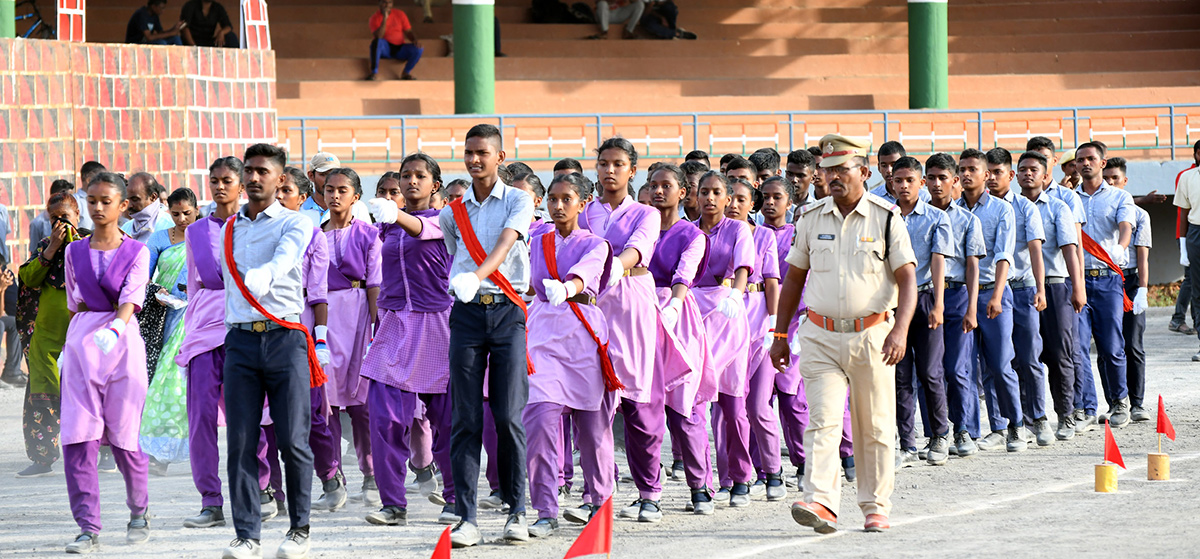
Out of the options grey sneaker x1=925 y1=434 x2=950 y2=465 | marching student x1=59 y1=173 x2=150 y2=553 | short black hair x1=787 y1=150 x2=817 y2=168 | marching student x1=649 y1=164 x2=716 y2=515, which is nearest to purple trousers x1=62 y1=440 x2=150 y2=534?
marching student x1=59 y1=173 x2=150 y2=553

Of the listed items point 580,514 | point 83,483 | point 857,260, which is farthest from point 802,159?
point 83,483

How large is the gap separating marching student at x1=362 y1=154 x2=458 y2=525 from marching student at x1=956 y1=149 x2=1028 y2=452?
3.32 m

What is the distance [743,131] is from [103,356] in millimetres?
12544

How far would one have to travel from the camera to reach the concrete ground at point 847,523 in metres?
6.48

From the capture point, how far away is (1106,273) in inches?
402

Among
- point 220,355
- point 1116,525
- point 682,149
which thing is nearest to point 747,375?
point 1116,525

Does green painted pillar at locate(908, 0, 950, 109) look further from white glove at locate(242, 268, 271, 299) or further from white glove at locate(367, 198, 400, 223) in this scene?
white glove at locate(242, 268, 271, 299)

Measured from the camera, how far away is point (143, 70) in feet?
45.0

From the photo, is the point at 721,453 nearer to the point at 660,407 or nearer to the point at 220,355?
the point at 660,407

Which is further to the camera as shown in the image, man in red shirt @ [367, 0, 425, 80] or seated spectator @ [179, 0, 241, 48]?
man in red shirt @ [367, 0, 425, 80]

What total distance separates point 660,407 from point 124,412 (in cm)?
236

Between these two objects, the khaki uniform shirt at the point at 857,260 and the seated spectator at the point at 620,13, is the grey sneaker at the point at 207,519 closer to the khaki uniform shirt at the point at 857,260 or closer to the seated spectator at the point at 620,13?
the khaki uniform shirt at the point at 857,260

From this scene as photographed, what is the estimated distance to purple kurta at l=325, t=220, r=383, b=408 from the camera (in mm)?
7906

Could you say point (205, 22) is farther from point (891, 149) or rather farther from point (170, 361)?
point (170, 361)
